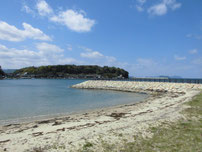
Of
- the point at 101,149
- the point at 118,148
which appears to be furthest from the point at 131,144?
the point at 101,149

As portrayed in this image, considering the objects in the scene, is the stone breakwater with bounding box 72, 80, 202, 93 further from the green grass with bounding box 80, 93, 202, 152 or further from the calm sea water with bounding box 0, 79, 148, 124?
the green grass with bounding box 80, 93, 202, 152

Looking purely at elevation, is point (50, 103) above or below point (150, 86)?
below

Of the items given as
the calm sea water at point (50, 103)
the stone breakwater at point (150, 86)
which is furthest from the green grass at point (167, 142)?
the stone breakwater at point (150, 86)

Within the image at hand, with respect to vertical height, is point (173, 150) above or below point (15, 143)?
above

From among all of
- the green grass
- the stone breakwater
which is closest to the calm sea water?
the stone breakwater

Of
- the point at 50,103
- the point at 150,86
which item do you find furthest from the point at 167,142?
the point at 150,86

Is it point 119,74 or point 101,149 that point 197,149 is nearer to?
point 101,149

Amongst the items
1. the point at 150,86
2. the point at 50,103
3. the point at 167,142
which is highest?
the point at 150,86

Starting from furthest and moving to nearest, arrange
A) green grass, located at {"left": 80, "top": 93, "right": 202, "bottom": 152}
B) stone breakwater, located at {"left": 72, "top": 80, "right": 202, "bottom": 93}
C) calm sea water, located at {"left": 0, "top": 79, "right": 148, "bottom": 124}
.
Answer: stone breakwater, located at {"left": 72, "top": 80, "right": 202, "bottom": 93}, calm sea water, located at {"left": 0, "top": 79, "right": 148, "bottom": 124}, green grass, located at {"left": 80, "top": 93, "right": 202, "bottom": 152}

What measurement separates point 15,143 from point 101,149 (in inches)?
160

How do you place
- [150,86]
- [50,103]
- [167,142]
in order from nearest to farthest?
1. [167,142]
2. [50,103]
3. [150,86]

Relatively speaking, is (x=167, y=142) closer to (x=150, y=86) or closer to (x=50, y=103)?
(x=50, y=103)

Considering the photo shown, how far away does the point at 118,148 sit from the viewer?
5.38 m

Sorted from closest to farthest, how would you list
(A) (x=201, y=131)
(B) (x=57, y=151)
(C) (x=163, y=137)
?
(B) (x=57, y=151) < (C) (x=163, y=137) < (A) (x=201, y=131)
